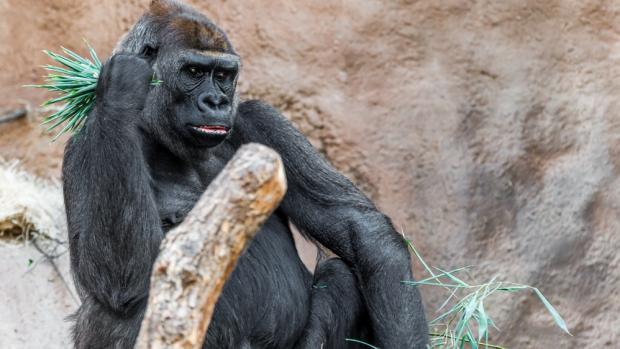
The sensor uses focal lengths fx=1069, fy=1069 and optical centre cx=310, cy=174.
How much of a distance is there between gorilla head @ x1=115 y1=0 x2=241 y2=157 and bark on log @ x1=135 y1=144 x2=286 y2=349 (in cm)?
147

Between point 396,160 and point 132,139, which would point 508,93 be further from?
point 132,139

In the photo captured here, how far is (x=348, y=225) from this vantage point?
15.9 ft

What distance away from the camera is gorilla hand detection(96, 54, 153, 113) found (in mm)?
4047

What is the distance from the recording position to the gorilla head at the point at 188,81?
4.38 meters

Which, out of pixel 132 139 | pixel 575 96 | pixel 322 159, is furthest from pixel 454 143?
pixel 132 139

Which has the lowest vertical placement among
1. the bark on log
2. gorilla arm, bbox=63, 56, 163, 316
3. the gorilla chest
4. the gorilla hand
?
the gorilla chest

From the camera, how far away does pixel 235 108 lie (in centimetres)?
475

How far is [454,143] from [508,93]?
43 centimetres

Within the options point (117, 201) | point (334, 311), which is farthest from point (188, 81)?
point (334, 311)

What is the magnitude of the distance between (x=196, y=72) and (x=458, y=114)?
2.26 meters

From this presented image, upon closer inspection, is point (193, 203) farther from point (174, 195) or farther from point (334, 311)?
point (334, 311)

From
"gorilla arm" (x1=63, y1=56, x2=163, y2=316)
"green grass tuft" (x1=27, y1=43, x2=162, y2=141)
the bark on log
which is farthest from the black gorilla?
the bark on log

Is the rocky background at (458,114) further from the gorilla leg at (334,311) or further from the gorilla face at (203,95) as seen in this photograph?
the gorilla face at (203,95)

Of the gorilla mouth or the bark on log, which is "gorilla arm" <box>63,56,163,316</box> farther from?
the bark on log
